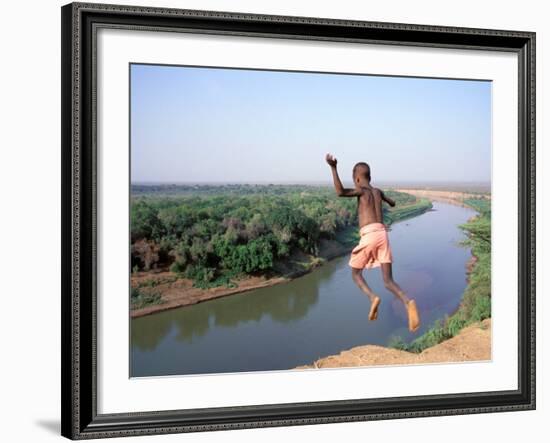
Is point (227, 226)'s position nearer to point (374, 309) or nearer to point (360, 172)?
point (360, 172)

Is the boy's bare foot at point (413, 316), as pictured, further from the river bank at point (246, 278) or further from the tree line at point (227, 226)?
the tree line at point (227, 226)

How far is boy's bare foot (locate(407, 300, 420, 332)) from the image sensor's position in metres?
5.75

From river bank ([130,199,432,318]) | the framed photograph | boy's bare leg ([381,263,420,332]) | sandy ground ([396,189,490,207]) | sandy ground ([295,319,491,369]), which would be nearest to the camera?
the framed photograph

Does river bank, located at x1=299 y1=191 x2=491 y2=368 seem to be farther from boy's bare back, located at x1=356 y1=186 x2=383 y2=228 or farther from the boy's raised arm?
the boy's raised arm

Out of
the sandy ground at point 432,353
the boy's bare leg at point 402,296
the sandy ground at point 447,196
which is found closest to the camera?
the sandy ground at point 432,353

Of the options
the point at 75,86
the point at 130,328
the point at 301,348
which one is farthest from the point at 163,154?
the point at 301,348

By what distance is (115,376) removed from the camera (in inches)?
207

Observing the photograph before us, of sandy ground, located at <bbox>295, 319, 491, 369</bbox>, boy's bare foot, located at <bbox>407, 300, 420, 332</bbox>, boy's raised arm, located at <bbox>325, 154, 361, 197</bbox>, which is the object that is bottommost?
sandy ground, located at <bbox>295, 319, 491, 369</bbox>

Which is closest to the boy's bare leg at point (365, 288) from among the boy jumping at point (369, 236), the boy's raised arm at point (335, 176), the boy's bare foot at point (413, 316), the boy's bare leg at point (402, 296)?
the boy jumping at point (369, 236)

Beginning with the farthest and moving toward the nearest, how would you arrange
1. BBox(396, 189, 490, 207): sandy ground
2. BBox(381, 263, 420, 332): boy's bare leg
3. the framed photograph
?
BBox(396, 189, 490, 207): sandy ground < BBox(381, 263, 420, 332): boy's bare leg < the framed photograph

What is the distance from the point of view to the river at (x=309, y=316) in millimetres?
5359

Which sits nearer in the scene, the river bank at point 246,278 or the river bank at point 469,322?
the river bank at point 246,278

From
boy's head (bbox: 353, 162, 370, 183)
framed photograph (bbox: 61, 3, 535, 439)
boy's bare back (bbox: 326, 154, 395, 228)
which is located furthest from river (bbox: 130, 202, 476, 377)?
boy's head (bbox: 353, 162, 370, 183)

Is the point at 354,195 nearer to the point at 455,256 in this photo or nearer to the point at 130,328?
the point at 455,256
